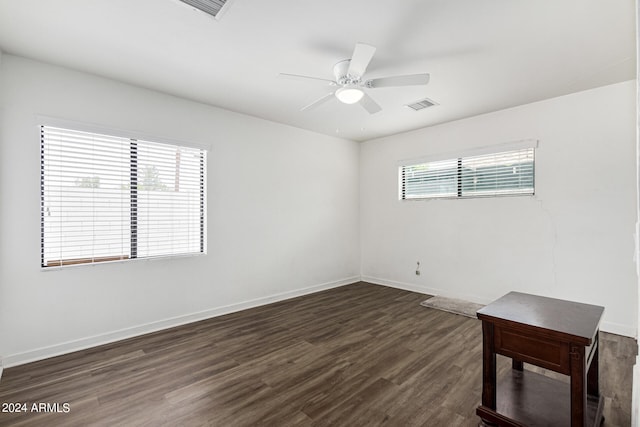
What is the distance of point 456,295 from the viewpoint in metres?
4.33

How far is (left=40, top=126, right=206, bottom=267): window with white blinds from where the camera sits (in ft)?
8.85

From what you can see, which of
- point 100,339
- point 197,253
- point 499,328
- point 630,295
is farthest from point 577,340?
point 100,339

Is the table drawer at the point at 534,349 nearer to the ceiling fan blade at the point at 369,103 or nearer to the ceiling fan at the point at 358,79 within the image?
the ceiling fan at the point at 358,79

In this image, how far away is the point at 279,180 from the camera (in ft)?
14.4

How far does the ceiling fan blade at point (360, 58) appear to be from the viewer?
6.67 ft

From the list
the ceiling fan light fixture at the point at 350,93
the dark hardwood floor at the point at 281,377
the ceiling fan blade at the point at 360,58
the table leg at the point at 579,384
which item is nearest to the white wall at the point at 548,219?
the dark hardwood floor at the point at 281,377

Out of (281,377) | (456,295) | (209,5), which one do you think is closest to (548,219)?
(456,295)

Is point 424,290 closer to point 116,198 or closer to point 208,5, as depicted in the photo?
point 116,198

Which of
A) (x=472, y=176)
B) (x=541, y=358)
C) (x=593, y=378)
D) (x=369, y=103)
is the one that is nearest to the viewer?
(x=541, y=358)

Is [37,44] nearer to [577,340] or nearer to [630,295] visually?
[577,340]

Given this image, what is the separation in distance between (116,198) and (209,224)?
1.01 metres

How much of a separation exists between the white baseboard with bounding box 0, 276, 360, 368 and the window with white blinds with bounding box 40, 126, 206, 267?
751 millimetres

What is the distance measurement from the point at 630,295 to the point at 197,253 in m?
4.79

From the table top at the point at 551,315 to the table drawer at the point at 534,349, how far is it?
70 mm
